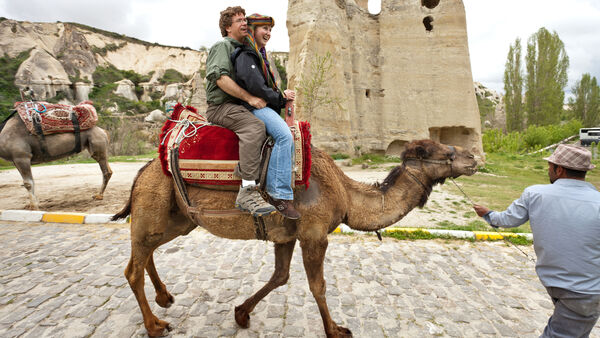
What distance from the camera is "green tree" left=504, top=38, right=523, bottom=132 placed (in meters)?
37.1

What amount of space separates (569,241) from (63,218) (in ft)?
27.0

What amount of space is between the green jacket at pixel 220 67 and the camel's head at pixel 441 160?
72.5 inches

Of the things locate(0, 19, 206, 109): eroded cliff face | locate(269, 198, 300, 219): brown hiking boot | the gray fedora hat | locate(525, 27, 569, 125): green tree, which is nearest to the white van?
locate(525, 27, 569, 125): green tree

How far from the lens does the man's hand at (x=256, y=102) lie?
2.52 meters

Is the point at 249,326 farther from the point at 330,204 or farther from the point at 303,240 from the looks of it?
the point at 330,204

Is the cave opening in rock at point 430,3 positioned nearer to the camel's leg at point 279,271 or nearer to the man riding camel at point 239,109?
the man riding camel at point 239,109

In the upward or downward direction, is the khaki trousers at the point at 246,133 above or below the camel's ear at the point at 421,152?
above

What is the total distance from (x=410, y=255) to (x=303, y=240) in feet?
9.49

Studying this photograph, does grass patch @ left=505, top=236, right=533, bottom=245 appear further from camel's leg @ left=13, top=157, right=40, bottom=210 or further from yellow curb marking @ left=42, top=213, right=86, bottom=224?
camel's leg @ left=13, top=157, right=40, bottom=210

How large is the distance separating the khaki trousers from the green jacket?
0.08 meters

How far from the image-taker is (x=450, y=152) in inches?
112

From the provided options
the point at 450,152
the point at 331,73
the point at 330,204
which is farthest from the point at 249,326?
the point at 331,73

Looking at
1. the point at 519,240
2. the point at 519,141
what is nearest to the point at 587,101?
the point at 519,141

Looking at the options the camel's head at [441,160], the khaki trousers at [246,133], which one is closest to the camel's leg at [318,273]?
the khaki trousers at [246,133]
